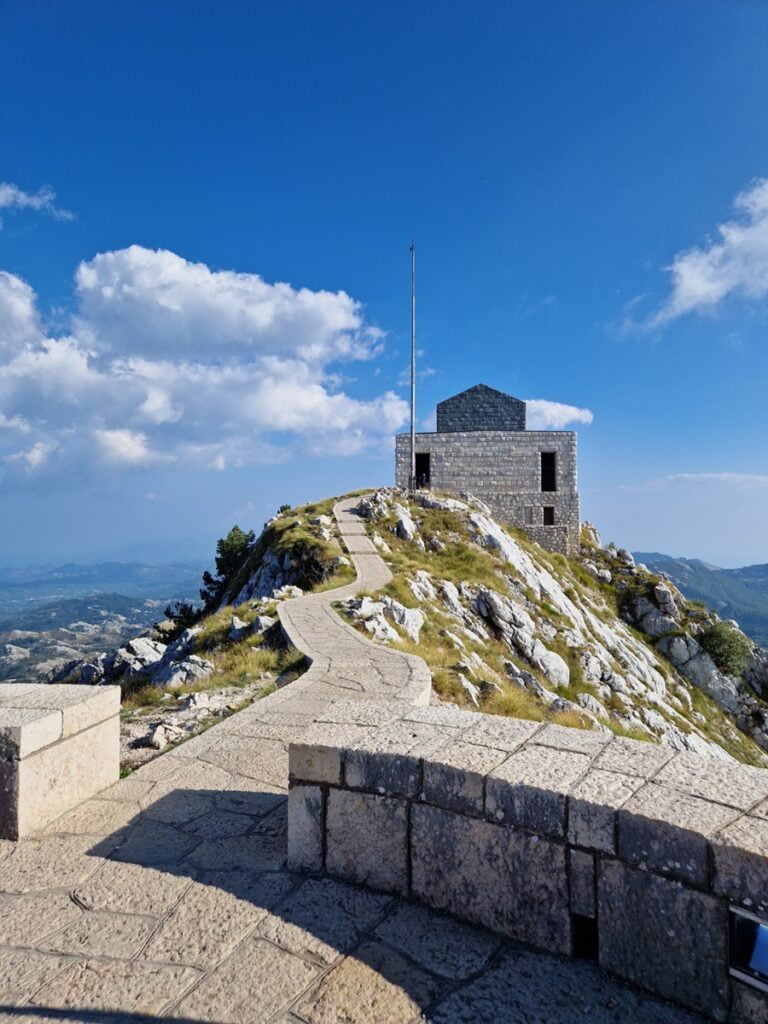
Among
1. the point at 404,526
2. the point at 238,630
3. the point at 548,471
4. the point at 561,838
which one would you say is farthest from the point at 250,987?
the point at 548,471

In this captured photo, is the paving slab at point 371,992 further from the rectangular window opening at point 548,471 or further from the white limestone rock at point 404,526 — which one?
the rectangular window opening at point 548,471

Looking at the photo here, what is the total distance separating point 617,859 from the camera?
101 inches

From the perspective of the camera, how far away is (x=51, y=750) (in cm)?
399

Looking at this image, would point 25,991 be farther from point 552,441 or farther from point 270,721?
point 552,441

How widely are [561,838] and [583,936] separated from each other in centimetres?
50

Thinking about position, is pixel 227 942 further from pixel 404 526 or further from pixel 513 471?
pixel 513 471

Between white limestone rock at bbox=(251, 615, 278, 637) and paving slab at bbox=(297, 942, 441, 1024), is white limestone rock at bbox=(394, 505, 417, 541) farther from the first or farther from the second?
paving slab at bbox=(297, 942, 441, 1024)

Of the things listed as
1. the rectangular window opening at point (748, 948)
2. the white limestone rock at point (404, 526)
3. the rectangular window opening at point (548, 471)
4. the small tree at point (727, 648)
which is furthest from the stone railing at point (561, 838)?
the rectangular window opening at point (548, 471)

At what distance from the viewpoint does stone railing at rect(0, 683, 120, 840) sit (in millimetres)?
3771

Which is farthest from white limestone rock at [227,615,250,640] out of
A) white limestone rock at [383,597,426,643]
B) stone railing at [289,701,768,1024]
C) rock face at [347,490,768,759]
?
stone railing at [289,701,768,1024]

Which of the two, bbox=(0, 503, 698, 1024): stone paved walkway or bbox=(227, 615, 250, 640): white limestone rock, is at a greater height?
bbox=(227, 615, 250, 640): white limestone rock

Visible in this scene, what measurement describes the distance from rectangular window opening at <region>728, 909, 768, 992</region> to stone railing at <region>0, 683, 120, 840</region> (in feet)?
13.2

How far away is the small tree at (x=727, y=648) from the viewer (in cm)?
2498

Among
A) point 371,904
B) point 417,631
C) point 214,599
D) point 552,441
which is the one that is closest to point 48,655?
point 214,599
